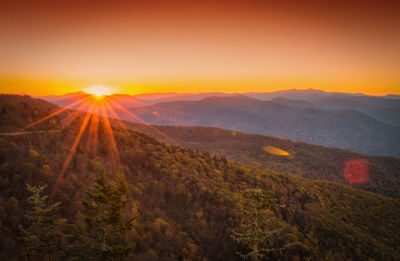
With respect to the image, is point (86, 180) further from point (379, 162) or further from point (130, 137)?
point (379, 162)

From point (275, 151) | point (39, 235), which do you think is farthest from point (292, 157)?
point (39, 235)

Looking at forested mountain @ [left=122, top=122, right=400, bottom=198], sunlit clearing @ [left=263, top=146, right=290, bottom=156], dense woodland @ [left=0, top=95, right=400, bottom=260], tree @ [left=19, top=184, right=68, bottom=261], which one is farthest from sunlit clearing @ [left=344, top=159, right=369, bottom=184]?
tree @ [left=19, top=184, right=68, bottom=261]

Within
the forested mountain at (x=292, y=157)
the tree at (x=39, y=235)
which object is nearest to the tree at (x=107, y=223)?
the tree at (x=39, y=235)

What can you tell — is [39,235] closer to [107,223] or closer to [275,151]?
[107,223]

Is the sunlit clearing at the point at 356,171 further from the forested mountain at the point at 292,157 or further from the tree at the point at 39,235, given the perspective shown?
the tree at the point at 39,235

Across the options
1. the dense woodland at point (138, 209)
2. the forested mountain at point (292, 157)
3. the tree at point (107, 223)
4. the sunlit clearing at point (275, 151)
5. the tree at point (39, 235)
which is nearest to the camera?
the tree at point (39, 235)

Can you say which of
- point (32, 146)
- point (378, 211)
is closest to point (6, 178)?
point (32, 146)
